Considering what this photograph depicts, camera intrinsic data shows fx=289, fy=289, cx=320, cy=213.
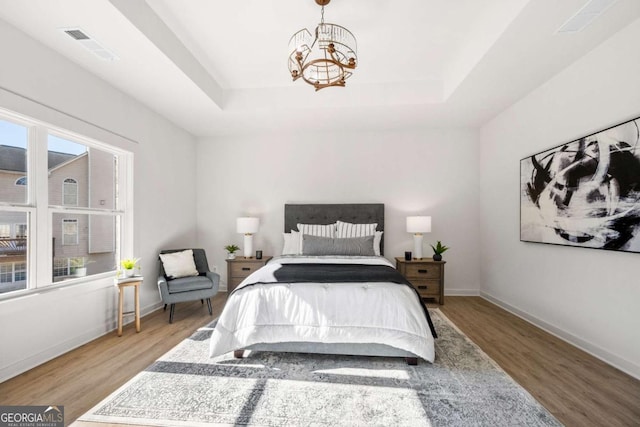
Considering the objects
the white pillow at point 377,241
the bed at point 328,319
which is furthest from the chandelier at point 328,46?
the white pillow at point 377,241

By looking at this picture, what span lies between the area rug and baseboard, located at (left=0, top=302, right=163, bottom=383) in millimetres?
954

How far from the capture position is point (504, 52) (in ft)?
8.43

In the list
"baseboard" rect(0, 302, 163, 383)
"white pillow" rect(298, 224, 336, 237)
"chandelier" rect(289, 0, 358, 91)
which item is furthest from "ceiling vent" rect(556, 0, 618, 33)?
"baseboard" rect(0, 302, 163, 383)

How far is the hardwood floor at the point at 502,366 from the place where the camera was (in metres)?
1.84

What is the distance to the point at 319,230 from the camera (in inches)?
173

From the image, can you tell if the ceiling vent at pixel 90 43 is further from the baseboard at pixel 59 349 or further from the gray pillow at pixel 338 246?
the gray pillow at pixel 338 246

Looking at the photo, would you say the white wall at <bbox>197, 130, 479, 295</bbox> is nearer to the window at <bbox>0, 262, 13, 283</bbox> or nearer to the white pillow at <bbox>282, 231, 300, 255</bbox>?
the white pillow at <bbox>282, 231, 300, 255</bbox>

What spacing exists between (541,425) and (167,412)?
2.22 meters

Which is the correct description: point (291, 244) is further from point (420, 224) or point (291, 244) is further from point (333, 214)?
point (420, 224)

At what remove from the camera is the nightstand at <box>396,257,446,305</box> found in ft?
13.5

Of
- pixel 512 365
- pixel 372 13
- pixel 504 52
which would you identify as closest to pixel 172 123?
pixel 372 13

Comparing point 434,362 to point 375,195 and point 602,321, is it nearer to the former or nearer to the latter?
point 602,321

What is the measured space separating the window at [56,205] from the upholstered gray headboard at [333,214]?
87.7 inches

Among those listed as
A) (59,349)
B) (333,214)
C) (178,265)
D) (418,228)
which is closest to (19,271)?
(59,349)
